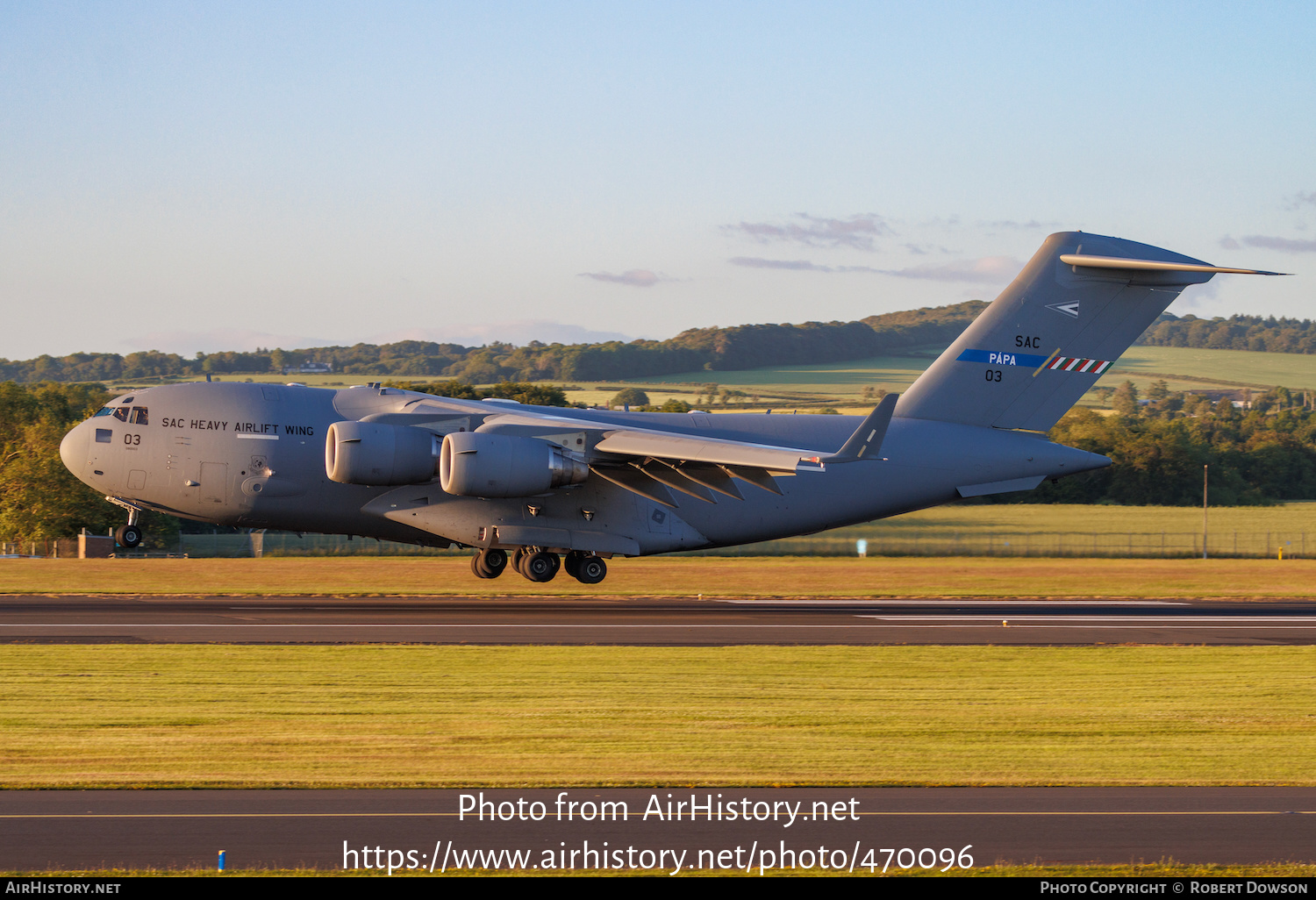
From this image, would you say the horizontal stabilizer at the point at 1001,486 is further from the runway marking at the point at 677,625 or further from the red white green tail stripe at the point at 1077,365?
the runway marking at the point at 677,625

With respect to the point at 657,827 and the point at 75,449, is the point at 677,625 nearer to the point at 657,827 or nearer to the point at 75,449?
the point at 75,449

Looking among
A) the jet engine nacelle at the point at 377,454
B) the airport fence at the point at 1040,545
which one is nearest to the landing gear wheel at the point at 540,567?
the jet engine nacelle at the point at 377,454

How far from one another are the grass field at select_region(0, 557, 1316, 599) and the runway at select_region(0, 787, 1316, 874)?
1867cm

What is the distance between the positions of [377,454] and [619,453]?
4480 millimetres

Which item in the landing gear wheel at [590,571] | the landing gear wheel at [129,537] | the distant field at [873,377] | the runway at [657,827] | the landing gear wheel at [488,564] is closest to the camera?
the runway at [657,827]

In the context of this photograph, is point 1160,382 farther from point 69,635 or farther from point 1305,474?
point 69,635

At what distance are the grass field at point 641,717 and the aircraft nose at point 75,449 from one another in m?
7.85

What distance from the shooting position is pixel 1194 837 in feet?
25.8

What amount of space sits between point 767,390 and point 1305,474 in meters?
42.8

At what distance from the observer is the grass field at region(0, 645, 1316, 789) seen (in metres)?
9.94

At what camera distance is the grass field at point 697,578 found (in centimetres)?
2836

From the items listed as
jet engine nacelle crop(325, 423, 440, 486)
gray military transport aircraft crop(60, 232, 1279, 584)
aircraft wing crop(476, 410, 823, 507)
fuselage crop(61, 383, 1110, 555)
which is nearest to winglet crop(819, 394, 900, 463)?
gray military transport aircraft crop(60, 232, 1279, 584)

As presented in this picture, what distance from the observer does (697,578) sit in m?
30.9

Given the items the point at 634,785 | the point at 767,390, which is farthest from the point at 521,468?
the point at 767,390
